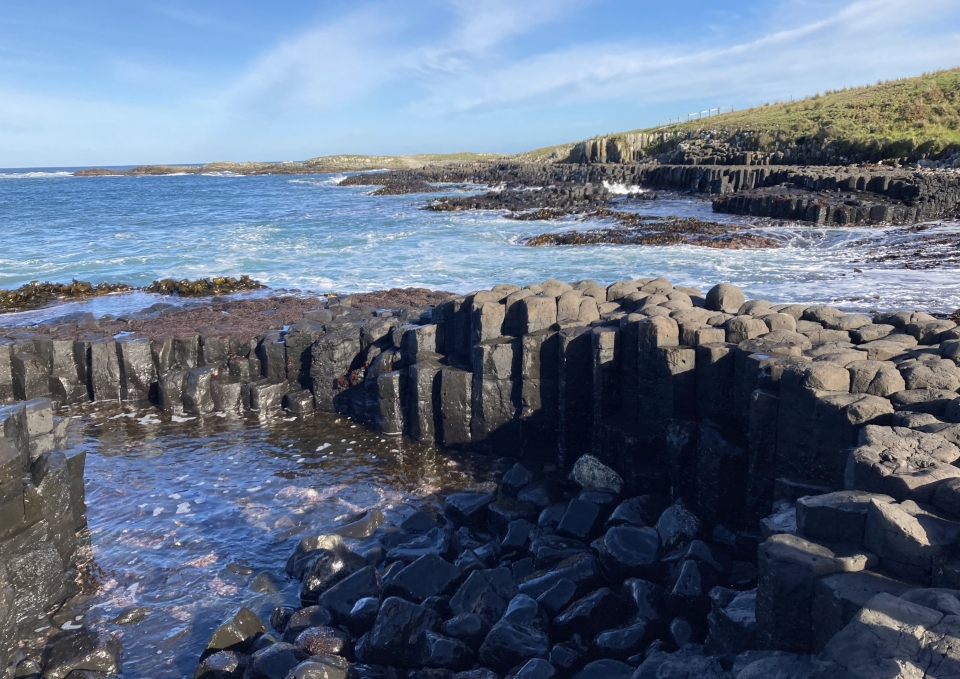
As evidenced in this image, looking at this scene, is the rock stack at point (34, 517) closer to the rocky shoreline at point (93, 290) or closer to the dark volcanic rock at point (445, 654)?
the dark volcanic rock at point (445, 654)

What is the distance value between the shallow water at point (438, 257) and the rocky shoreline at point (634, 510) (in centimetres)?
935

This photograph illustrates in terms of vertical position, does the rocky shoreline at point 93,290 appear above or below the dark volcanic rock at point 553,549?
above

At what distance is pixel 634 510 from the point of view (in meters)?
6.93

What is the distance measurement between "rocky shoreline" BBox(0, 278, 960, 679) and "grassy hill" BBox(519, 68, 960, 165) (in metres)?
35.7

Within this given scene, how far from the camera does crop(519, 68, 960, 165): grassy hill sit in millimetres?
37906

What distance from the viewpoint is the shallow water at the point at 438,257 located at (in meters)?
18.0

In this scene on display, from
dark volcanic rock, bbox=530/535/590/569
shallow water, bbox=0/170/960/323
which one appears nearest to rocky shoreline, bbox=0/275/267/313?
shallow water, bbox=0/170/960/323

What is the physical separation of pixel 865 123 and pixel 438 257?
34727 millimetres

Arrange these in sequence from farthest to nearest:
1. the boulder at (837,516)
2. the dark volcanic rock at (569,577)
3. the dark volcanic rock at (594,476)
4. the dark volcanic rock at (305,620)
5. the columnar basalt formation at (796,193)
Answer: the columnar basalt formation at (796,193) < the dark volcanic rock at (594,476) < the dark volcanic rock at (569,577) < the dark volcanic rock at (305,620) < the boulder at (837,516)

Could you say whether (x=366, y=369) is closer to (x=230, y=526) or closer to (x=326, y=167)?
(x=230, y=526)

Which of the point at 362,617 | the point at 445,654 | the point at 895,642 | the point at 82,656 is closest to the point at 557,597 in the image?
the point at 445,654

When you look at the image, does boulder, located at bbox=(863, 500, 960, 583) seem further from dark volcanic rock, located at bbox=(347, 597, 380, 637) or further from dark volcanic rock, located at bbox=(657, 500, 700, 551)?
dark volcanic rock, located at bbox=(347, 597, 380, 637)

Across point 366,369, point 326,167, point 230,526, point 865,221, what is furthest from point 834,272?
point 326,167

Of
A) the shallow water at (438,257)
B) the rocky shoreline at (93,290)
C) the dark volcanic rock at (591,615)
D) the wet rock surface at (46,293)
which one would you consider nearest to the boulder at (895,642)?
the dark volcanic rock at (591,615)
